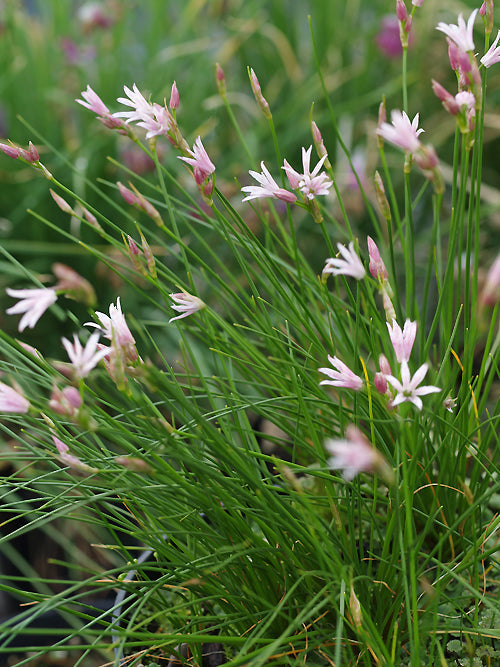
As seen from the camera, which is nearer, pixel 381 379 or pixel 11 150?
pixel 381 379

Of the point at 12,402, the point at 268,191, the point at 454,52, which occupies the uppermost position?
the point at 454,52

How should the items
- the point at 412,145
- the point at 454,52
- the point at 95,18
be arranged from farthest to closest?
the point at 95,18, the point at 454,52, the point at 412,145

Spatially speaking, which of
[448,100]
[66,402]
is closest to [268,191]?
[448,100]

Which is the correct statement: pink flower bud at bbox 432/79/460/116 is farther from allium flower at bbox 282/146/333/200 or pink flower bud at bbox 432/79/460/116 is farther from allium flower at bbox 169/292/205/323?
allium flower at bbox 169/292/205/323

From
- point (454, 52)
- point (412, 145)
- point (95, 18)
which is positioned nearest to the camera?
point (412, 145)

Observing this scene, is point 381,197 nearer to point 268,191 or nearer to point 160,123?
point 268,191

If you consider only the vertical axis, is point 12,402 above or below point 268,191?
below

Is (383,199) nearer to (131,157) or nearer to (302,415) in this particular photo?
(302,415)

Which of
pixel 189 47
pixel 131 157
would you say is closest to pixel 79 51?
pixel 189 47
